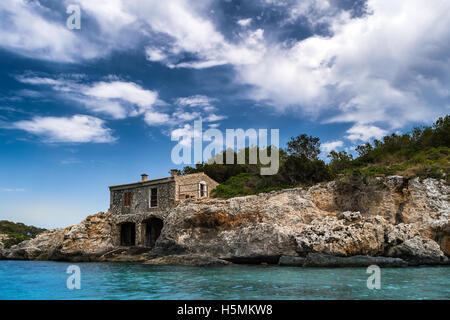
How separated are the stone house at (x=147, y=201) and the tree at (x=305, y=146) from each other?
977 centimetres

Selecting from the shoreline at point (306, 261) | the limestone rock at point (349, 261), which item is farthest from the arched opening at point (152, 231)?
the limestone rock at point (349, 261)

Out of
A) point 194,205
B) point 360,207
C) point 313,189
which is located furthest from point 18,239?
point 360,207

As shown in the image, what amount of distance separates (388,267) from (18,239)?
4230 cm

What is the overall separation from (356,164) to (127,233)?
71.4 ft

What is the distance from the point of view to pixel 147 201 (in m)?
27.5

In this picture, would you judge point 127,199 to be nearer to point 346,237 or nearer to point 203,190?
point 203,190

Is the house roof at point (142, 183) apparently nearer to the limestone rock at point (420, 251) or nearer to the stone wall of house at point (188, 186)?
the stone wall of house at point (188, 186)

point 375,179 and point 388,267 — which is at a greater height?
point 375,179

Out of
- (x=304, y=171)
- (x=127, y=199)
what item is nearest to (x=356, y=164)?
(x=304, y=171)

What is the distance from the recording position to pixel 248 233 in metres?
19.6

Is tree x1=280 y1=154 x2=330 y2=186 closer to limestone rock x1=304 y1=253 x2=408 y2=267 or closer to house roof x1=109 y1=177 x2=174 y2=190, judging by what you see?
limestone rock x1=304 y1=253 x2=408 y2=267

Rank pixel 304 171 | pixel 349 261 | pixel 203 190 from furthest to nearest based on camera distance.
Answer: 1. pixel 203 190
2. pixel 304 171
3. pixel 349 261

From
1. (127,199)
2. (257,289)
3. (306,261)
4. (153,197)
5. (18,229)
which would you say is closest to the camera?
(257,289)
